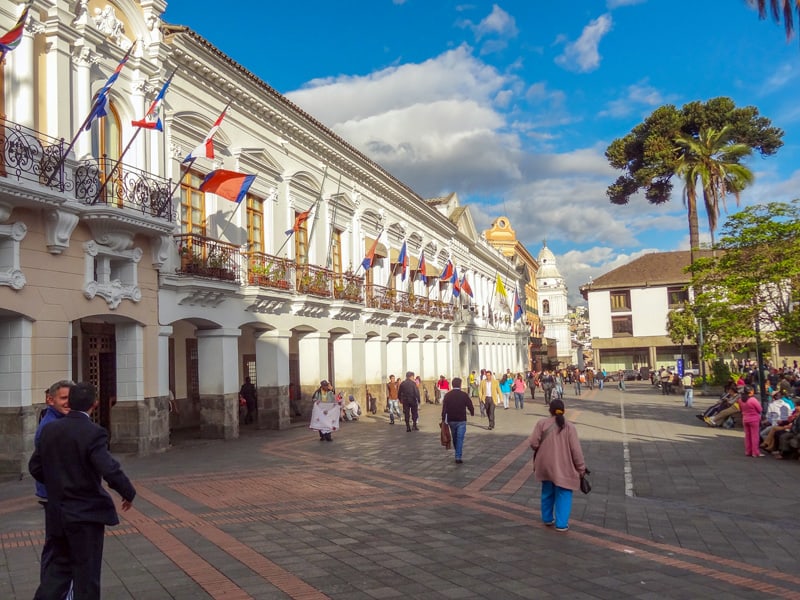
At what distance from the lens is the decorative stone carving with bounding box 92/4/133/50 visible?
14180 mm

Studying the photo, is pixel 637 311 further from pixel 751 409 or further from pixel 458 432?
pixel 458 432

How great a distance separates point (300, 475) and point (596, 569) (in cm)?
652

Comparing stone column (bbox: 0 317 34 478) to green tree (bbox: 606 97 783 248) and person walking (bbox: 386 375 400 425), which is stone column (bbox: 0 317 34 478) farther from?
green tree (bbox: 606 97 783 248)

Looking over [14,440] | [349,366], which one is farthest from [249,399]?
[14,440]

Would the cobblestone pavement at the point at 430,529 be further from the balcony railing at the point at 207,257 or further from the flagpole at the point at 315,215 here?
the flagpole at the point at 315,215

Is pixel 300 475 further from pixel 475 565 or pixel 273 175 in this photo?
pixel 273 175

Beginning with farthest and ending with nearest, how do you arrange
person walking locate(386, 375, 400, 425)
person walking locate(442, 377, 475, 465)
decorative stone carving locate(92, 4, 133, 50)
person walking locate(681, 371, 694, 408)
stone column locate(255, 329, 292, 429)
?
person walking locate(681, 371, 694, 408)
person walking locate(386, 375, 400, 425)
stone column locate(255, 329, 292, 429)
decorative stone carving locate(92, 4, 133, 50)
person walking locate(442, 377, 475, 465)

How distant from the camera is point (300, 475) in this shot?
11.7m

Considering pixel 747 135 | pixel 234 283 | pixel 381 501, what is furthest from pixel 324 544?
pixel 747 135

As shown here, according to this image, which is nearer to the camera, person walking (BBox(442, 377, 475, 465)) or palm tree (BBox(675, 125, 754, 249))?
person walking (BBox(442, 377, 475, 465))

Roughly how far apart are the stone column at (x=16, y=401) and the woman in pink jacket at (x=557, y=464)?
28.9ft

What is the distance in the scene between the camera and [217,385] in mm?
17391

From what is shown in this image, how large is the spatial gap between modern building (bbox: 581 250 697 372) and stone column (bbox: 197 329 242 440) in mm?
52664

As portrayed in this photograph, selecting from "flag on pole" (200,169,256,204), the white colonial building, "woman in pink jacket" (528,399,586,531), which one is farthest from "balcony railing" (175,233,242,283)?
the white colonial building
